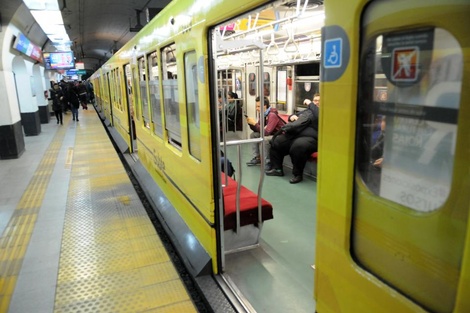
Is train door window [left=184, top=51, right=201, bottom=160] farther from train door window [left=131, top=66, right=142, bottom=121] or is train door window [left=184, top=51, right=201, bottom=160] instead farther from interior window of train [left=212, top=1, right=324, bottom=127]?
train door window [left=131, top=66, right=142, bottom=121]

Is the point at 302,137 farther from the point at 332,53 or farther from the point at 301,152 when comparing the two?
the point at 332,53

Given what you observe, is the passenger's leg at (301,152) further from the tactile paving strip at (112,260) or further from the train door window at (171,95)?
the tactile paving strip at (112,260)

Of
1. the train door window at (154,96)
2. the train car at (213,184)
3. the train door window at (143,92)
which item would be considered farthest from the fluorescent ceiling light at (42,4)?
the train door window at (154,96)

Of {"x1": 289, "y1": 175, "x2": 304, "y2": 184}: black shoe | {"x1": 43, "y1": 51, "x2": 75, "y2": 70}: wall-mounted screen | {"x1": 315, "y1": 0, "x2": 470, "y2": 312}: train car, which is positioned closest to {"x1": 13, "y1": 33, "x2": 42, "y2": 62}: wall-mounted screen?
{"x1": 43, "y1": 51, "x2": 75, "y2": 70}: wall-mounted screen

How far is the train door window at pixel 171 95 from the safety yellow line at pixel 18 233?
1956mm

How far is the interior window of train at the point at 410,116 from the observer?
36.9 inches

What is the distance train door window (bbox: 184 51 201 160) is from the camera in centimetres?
289

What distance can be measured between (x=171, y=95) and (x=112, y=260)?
1.77 meters

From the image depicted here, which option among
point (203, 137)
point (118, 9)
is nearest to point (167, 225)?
point (203, 137)

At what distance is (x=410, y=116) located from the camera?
→ 1.05 meters

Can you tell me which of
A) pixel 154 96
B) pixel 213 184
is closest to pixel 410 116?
pixel 213 184

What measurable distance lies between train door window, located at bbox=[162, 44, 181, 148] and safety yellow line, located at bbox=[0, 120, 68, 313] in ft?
6.42

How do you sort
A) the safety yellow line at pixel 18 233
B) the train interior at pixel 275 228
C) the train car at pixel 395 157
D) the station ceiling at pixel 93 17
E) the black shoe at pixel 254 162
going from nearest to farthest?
the train car at pixel 395 157 → the train interior at pixel 275 228 → the safety yellow line at pixel 18 233 → the black shoe at pixel 254 162 → the station ceiling at pixel 93 17

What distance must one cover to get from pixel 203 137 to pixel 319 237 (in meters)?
1.49
